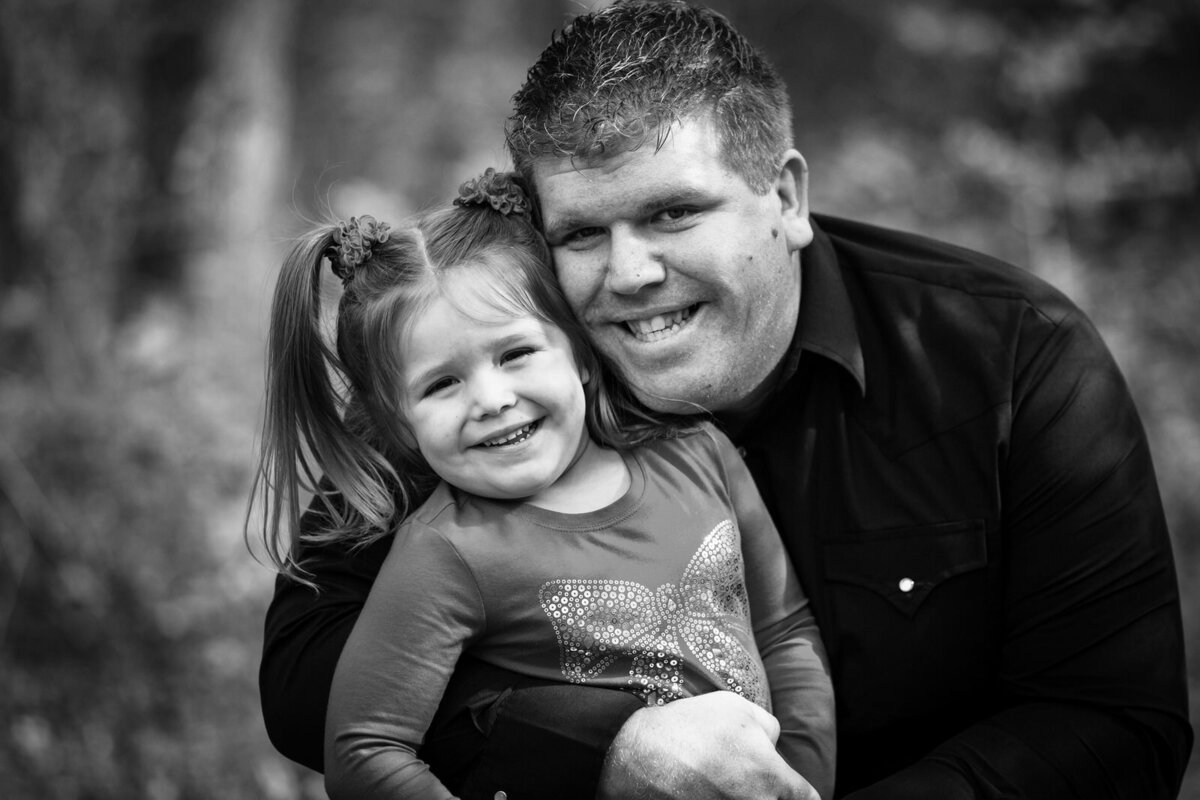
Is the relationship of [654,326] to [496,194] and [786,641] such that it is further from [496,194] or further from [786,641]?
[786,641]

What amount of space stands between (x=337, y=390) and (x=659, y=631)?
874 millimetres

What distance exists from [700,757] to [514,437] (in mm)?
671

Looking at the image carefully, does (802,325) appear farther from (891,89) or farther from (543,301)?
(891,89)

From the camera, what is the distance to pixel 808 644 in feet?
8.39

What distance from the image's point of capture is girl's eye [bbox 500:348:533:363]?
235cm

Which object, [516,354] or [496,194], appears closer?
[516,354]

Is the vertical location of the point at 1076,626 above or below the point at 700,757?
above

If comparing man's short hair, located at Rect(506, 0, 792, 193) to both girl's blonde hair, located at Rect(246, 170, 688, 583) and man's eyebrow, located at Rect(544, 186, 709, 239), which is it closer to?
man's eyebrow, located at Rect(544, 186, 709, 239)

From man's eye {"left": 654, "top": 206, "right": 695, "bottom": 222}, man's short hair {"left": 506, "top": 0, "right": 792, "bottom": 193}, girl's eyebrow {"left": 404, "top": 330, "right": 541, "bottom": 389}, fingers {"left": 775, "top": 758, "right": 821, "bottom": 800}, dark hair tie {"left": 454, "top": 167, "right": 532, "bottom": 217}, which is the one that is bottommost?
fingers {"left": 775, "top": 758, "right": 821, "bottom": 800}

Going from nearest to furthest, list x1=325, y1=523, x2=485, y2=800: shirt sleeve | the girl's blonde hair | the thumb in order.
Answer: x1=325, y1=523, x2=485, y2=800: shirt sleeve → the thumb → the girl's blonde hair

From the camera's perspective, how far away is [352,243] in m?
2.46

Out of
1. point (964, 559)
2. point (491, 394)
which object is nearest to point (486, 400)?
point (491, 394)

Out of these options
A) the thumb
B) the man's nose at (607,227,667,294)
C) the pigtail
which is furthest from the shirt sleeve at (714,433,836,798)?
the pigtail

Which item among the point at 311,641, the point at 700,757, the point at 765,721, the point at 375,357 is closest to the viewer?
the point at 700,757
